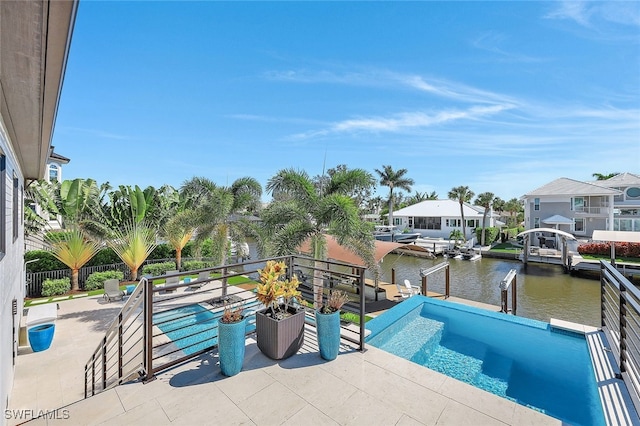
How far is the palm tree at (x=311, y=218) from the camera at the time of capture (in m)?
9.02

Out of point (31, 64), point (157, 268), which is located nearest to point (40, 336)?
point (157, 268)

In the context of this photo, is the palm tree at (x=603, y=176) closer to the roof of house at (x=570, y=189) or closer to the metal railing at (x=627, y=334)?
the roof of house at (x=570, y=189)

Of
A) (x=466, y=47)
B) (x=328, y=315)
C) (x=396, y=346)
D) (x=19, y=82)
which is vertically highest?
(x=466, y=47)

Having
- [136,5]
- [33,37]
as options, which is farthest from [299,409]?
[136,5]

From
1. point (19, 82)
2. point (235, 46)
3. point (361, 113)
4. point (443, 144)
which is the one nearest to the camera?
point (19, 82)

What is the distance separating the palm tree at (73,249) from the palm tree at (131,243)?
101cm

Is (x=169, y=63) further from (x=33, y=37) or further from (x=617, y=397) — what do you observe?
(x=617, y=397)

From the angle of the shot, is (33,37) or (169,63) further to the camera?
(169,63)

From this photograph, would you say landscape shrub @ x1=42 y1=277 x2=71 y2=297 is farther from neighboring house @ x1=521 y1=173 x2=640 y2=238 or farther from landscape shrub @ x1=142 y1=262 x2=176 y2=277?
neighboring house @ x1=521 y1=173 x2=640 y2=238

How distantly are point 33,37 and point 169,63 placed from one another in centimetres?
906

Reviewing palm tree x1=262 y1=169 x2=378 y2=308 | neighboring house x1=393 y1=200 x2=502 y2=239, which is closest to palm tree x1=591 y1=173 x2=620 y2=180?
neighboring house x1=393 y1=200 x2=502 y2=239

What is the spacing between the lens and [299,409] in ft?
10.6

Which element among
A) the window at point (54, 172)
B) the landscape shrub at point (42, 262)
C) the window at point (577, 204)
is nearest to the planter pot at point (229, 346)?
the landscape shrub at point (42, 262)

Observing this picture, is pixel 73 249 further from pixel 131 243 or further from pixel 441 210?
pixel 441 210
